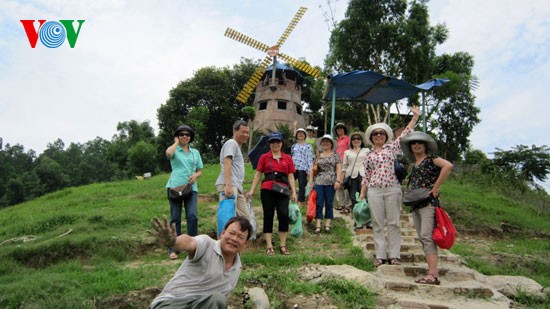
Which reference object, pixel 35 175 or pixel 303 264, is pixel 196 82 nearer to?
pixel 35 175

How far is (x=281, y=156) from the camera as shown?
5.13 meters

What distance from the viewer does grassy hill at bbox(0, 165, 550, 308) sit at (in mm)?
3564

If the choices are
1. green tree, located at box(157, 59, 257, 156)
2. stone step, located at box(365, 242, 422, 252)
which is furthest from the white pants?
green tree, located at box(157, 59, 257, 156)

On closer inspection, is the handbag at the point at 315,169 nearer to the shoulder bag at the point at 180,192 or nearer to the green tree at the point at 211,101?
the shoulder bag at the point at 180,192

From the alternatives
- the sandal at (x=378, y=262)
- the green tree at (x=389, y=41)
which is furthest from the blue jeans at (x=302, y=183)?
the green tree at (x=389, y=41)

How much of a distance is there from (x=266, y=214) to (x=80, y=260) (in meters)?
2.64

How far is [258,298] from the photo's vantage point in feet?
11.1

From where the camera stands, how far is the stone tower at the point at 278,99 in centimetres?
2741

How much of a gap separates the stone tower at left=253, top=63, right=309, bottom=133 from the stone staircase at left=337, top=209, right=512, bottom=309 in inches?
881

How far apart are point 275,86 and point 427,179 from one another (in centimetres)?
2362

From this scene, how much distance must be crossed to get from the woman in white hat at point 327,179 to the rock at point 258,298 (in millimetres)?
2751

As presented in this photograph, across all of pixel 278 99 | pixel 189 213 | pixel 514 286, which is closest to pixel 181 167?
pixel 189 213

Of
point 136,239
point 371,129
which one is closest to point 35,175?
point 136,239

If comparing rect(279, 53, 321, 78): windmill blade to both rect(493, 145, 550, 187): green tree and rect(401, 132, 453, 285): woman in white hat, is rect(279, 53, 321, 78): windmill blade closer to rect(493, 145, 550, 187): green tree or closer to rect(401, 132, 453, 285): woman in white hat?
rect(493, 145, 550, 187): green tree
